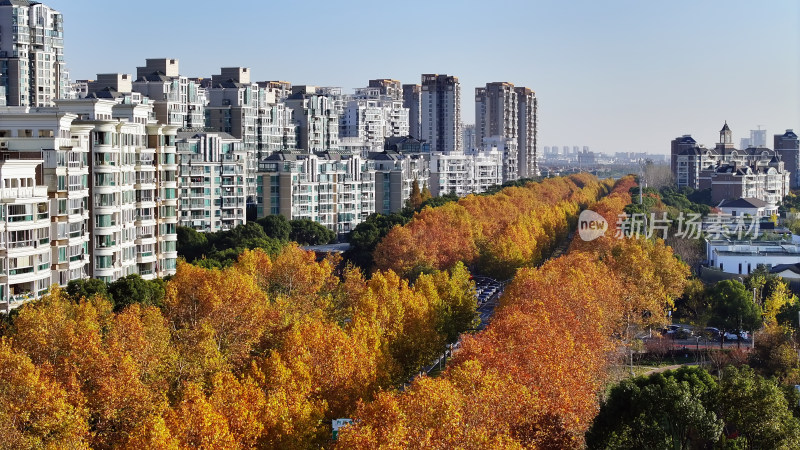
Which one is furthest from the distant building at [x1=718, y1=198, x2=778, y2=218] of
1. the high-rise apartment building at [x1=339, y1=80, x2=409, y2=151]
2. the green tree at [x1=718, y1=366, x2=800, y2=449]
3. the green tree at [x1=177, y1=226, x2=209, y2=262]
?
the green tree at [x1=718, y1=366, x2=800, y2=449]

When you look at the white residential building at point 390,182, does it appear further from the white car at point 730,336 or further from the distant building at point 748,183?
the white car at point 730,336

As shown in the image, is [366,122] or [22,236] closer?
[22,236]

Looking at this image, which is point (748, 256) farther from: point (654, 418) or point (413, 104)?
point (413, 104)

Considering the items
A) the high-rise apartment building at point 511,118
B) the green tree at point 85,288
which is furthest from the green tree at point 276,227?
the high-rise apartment building at point 511,118

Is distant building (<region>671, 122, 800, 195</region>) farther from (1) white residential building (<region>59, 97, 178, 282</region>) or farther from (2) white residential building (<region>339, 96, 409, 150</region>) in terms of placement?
(1) white residential building (<region>59, 97, 178, 282</region>)

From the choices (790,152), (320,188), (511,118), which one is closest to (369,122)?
(511,118)

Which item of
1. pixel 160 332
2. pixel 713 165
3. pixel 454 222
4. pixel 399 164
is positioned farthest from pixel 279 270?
pixel 713 165
